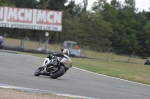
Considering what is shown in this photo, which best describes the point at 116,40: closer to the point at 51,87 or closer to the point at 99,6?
the point at 99,6

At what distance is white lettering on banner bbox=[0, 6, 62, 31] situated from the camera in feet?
147

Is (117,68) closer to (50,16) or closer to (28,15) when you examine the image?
(50,16)

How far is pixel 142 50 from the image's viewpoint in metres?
90.6

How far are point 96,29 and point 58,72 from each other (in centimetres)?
5267

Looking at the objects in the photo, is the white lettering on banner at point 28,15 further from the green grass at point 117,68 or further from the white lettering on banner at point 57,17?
the green grass at point 117,68

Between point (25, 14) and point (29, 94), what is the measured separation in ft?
118

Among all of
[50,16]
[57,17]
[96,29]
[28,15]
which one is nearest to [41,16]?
[50,16]

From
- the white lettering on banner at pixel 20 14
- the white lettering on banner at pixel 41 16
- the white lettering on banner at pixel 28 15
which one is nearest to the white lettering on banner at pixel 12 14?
the white lettering on banner at pixel 20 14

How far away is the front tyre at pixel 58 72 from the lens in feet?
49.9

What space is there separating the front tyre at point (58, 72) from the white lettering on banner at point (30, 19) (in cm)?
2928

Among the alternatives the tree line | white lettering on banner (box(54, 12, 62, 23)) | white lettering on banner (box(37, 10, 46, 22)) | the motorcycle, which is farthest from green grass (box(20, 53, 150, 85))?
the tree line

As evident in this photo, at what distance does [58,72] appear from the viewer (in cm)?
1525

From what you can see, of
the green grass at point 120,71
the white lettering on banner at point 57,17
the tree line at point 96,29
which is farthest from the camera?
the tree line at point 96,29

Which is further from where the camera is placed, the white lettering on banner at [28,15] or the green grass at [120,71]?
the white lettering on banner at [28,15]
